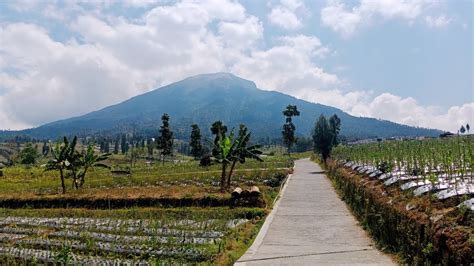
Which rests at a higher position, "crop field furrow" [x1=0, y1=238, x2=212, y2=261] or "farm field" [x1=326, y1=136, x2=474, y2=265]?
"farm field" [x1=326, y1=136, x2=474, y2=265]

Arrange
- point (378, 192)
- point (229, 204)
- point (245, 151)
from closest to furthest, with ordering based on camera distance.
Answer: point (378, 192) → point (229, 204) → point (245, 151)

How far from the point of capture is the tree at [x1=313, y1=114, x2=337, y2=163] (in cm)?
4450

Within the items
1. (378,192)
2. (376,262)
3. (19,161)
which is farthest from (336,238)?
(19,161)

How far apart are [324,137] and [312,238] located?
107ft

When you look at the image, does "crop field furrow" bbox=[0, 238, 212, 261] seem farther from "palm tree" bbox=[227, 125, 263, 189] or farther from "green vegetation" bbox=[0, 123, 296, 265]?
"palm tree" bbox=[227, 125, 263, 189]

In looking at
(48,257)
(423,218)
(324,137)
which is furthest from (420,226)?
(324,137)

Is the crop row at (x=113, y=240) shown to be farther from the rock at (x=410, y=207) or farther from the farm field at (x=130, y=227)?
the rock at (x=410, y=207)

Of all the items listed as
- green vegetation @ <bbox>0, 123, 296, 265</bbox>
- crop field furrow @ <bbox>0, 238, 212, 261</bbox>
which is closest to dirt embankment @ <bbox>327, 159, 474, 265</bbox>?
green vegetation @ <bbox>0, 123, 296, 265</bbox>

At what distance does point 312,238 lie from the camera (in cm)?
1243

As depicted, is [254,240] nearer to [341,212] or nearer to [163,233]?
[163,233]

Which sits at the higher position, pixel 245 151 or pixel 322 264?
pixel 245 151

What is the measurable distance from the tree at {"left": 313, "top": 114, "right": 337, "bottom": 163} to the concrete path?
2459cm

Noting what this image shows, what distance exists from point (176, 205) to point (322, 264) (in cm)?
1236

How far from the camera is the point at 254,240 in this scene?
1216 cm
